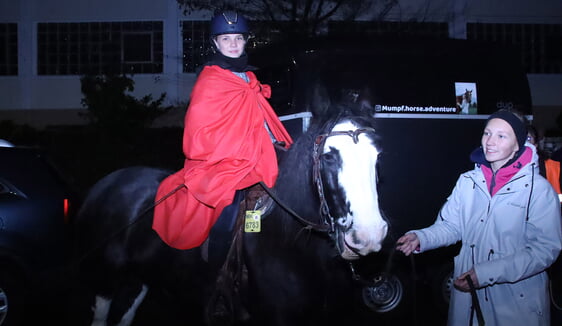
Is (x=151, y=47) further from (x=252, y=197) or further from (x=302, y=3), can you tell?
(x=252, y=197)

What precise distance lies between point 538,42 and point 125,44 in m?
16.9

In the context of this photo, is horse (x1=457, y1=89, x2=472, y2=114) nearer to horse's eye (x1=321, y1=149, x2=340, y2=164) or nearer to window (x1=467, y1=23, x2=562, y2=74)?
horse's eye (x1=321, y1=149, x2=340, y2=164)

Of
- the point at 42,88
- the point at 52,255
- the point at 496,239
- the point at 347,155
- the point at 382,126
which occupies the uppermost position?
the point at 42,88

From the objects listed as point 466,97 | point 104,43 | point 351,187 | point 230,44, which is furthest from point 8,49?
point 351,187

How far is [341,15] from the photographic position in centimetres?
1516

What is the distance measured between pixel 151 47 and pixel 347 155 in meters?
17.6

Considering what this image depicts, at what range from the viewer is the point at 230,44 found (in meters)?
3.88

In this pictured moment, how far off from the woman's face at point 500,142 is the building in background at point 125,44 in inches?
651

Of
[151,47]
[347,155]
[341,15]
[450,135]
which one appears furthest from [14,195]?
[151,47]

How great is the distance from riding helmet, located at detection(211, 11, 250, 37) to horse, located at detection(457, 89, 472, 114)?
308 centimetres

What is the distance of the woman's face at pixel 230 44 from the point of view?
12.7ft

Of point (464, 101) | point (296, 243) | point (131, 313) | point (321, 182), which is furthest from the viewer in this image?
point (464, 101)

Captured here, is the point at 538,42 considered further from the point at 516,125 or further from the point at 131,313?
the point at 131,313

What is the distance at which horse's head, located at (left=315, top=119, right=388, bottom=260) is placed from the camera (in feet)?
9.19
